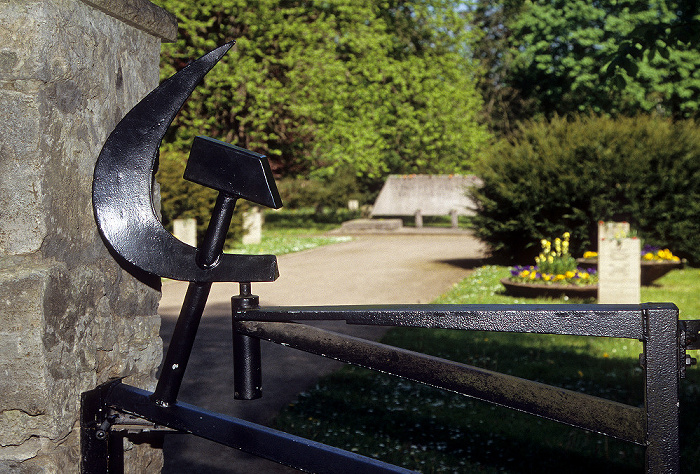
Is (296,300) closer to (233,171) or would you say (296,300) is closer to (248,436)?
(248,436)

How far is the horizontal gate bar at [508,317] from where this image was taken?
1197 millimetres

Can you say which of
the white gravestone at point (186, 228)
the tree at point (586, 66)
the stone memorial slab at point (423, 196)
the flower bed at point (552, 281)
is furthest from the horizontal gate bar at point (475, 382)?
the stone memorial slab at point (423, 196)

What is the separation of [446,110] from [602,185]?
12432mm

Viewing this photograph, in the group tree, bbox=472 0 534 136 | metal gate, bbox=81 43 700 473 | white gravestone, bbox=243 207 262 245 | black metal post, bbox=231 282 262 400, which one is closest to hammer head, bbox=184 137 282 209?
metal gate, bbox=81 43 700 473

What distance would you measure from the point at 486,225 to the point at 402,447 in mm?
9742

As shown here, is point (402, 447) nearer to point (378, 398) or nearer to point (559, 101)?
point (378, 398)

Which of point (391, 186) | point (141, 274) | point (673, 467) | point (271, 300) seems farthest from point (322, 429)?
point (391, 186)

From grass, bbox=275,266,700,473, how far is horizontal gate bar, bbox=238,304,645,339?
2.44 meters

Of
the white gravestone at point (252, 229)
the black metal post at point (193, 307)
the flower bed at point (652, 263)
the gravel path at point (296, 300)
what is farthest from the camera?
the white gravestone at point (252, 229)

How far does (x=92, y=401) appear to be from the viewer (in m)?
1.72

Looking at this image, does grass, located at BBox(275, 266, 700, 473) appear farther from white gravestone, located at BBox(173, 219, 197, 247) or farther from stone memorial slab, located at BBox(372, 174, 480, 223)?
stone memorial slab, located at BBox(372, 174, 480, 223)

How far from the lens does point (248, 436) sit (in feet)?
4.99

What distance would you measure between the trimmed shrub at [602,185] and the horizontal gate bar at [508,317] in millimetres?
11231

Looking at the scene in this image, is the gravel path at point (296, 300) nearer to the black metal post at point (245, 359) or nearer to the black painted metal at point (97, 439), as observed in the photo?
the black painted metal at point (97, 439)
